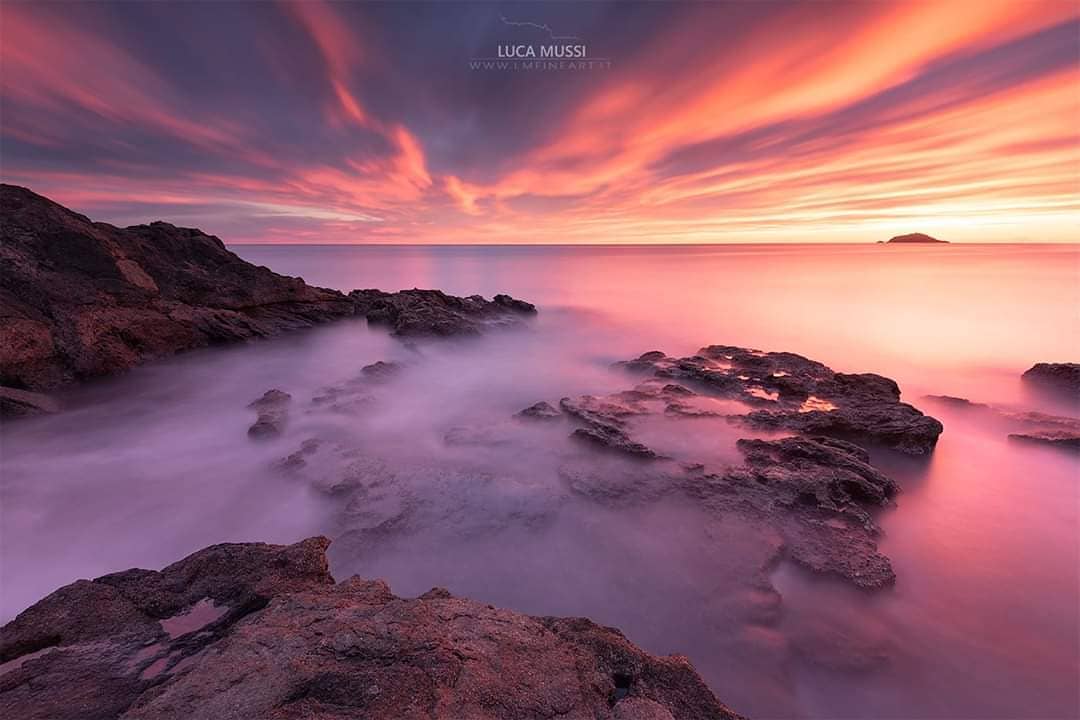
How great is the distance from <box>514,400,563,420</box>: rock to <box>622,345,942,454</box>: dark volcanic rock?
3972mm

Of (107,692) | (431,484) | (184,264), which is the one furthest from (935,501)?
(184,264)

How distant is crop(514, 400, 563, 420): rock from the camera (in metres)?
9.70

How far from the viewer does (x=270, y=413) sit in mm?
9625

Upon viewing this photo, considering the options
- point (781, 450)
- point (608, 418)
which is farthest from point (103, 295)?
point (781, 450)

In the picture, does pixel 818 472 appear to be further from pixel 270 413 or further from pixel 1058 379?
pixel 270 413

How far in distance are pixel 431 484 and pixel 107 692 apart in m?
4.65

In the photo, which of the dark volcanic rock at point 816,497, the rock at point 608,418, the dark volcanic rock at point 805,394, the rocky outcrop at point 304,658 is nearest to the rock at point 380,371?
the rock at point 608,418

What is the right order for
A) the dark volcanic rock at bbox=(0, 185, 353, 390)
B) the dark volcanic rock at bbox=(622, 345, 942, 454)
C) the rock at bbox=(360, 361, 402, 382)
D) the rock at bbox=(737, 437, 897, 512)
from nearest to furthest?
1. the rock at bbox=(737, 437, 897, 512)
2. the dark volcanic rock at bbox=(622, 345, 942, 454)
3. the dark volcanic rock at bbox=(0, 185, 353, 390)
4. the rock at bbox=(360, 361, 402, 382)

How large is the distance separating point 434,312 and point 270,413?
9379 millimetres

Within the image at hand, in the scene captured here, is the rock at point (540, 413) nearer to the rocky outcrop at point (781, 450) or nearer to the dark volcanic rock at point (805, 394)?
the rocky outcrop at point (781, 450)

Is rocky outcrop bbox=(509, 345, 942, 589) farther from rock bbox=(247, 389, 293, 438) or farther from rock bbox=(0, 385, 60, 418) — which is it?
rock bbox=(0, 385, 60, 418)

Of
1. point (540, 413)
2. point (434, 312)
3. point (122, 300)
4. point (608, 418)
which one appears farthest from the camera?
point (434, 312)

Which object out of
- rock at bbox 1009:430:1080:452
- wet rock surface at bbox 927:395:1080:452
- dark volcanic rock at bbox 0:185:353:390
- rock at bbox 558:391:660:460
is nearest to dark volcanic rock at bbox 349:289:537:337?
dark volcanic rock at bbox 0:185:353:390

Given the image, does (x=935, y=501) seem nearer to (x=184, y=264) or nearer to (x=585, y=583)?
(x=585, y=583)
